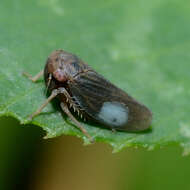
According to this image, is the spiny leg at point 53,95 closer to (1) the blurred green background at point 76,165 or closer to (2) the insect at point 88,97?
(2) the insect at point 88,97

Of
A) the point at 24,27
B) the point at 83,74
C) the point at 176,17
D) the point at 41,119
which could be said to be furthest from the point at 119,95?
the point at 176,17

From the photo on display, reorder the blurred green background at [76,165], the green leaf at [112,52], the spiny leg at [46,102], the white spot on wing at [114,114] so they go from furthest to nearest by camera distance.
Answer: the blurred green background at [76,165] → the white spot on wing at [114,114] → the green leaf at [112,52] → the spiny leg at [46,102]

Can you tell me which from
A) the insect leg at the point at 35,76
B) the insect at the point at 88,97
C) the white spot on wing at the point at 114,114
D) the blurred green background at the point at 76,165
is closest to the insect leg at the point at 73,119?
the insect at the point at 88,97

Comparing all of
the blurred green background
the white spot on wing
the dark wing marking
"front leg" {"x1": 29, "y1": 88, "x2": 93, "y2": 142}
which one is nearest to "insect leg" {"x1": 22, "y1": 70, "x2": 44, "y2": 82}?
"front leg" {"x1": 29, "y1": 88, "x2": 93, "y2": 142}

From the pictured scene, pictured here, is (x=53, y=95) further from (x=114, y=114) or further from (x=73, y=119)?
(x=114, y=114)

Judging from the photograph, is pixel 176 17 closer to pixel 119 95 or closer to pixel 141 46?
pixel 141 46

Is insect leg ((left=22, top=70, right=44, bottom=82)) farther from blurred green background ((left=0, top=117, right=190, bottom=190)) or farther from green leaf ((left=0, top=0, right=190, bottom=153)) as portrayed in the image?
blurred green background ((left=0, top=117, right=190, bottom=190))

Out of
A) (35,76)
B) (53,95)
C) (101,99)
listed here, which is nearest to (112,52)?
(101,99)

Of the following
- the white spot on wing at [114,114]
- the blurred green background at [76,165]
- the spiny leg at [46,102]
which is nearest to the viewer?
the spiny leg at [46,102]
